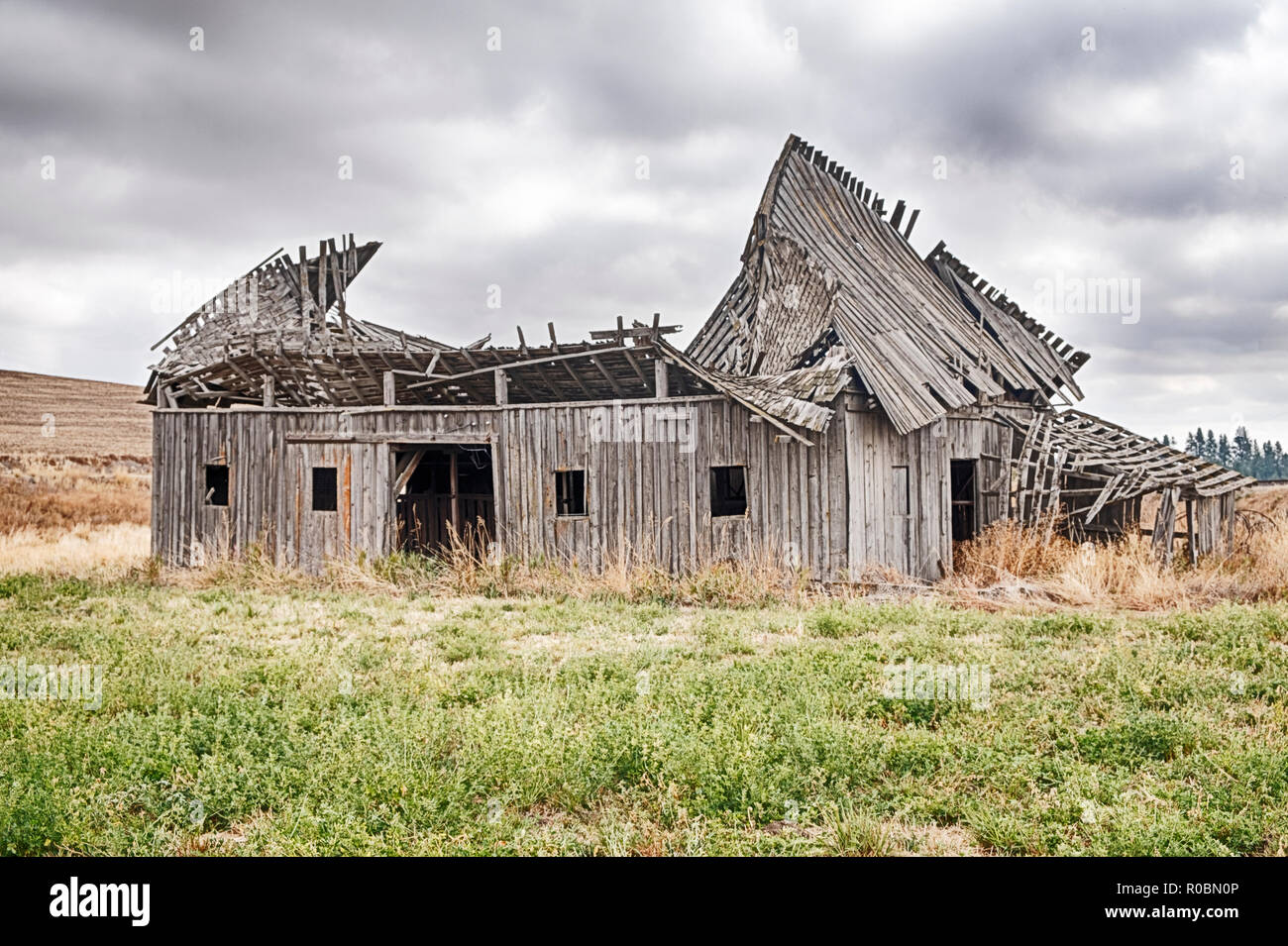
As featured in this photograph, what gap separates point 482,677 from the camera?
770cm

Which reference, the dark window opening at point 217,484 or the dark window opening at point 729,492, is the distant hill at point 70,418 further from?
the dark window opening at point 729,492

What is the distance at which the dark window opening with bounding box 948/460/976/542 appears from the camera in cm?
1641

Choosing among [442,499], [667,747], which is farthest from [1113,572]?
[442,499]

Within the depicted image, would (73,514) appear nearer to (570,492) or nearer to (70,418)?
(570,492)

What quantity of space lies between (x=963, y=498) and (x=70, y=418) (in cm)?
5079

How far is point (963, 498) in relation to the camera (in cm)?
1684

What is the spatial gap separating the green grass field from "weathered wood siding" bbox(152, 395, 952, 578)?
449cm

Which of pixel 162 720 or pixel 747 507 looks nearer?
pixel 162 720

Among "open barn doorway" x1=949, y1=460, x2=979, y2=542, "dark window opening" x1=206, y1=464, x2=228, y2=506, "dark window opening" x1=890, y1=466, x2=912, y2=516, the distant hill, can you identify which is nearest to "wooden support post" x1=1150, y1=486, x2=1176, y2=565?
"open barn doorway" x1=949, y1=460, x2=979, y2=542
